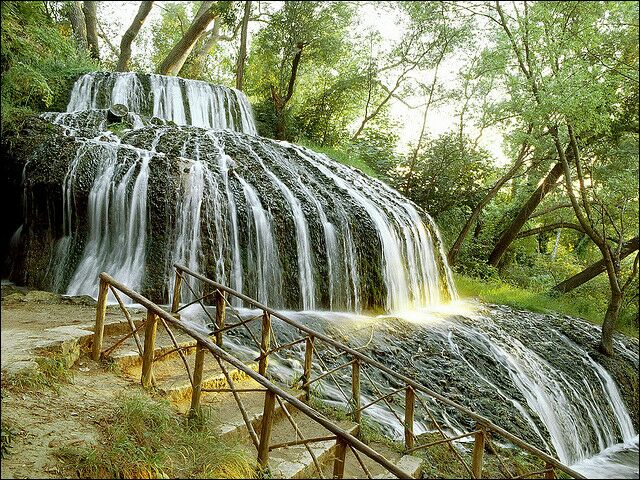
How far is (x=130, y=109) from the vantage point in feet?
37.4

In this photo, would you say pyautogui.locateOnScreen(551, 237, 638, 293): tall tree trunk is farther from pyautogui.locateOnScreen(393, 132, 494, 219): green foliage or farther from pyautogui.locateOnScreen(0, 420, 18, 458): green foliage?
pyautogui.locateOnScreen(0, 420, 18, 458): green foliage

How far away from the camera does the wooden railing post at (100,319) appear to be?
3.80 m

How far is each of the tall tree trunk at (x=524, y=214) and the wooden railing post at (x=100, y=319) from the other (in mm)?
10805

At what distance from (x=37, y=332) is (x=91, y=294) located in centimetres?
202

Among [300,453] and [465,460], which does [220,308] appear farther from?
[465,460]

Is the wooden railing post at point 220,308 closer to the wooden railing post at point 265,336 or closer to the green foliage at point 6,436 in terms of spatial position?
the wooden railing post at point 265,336

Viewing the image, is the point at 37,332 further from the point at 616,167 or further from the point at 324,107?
the point at 324,107

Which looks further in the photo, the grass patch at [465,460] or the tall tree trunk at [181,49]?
the tall tree trunk at [181,49]

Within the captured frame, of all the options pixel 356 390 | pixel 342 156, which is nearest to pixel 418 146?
pixel 342 156

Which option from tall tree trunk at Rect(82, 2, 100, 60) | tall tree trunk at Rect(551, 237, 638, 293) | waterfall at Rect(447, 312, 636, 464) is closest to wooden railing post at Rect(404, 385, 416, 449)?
waterfall at Rect(447, 312, 636, 464)

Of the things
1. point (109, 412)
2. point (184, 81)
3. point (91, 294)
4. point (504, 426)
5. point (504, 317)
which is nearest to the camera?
point (109, 412)

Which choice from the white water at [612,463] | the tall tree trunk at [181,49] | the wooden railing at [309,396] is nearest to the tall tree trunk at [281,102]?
the tall tree trunk at [181,49]

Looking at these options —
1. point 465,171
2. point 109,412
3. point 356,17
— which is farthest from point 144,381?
point 465,171

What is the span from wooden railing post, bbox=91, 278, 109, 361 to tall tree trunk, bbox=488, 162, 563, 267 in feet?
35.4
